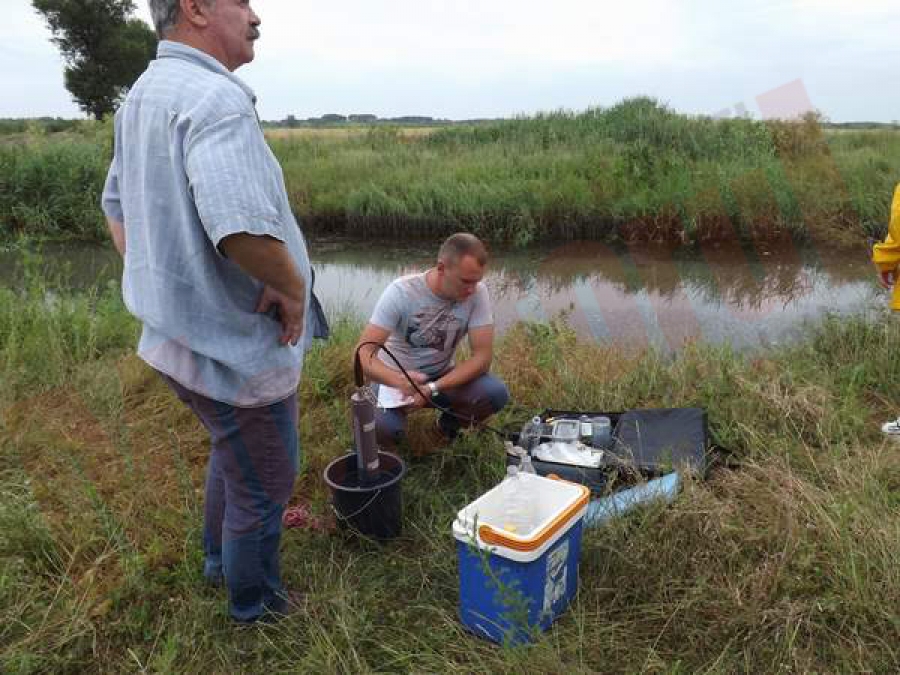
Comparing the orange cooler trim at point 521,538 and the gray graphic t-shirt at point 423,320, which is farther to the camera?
the gray graphic t-shirt at point 423,320

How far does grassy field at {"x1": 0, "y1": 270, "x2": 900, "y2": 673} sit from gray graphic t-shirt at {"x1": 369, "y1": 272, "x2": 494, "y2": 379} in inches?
13.7

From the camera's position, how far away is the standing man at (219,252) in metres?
1.31

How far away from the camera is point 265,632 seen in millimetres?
1848

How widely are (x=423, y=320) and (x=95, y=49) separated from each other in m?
34.6

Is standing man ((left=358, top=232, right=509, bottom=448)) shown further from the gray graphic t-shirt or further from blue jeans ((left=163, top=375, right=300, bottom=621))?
blue jeans ((left=163, top=375, right=300, bottom=621))

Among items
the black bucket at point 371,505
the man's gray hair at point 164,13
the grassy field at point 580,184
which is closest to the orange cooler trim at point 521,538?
the black bucket at point 371,505

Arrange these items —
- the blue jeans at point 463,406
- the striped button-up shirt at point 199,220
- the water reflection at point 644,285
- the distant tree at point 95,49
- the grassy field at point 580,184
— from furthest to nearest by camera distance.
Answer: the distant tree at point 95,49, the grassy field at point 580,184, the water reflection at point 644,285, the blue jeans at point 463,406, the striped button-up shirt at point 199,220

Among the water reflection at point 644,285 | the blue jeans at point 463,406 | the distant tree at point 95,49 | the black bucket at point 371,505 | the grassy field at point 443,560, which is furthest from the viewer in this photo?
the distant tree at point 95,49

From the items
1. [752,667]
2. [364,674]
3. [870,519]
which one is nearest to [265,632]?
[364,674]

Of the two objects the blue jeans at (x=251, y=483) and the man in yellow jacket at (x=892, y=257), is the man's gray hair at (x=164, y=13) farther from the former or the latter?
the man in yellow jacket at (x=892, y=257)

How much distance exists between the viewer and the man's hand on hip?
4.91ft

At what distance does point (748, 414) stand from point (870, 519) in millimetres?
970

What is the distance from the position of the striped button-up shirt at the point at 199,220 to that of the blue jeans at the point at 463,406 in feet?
4.08

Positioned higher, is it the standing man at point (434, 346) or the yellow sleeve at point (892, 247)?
the yellow sleeve at point (892, 247)
